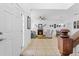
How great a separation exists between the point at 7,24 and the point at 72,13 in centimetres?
72

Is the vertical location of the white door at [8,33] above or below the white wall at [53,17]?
below

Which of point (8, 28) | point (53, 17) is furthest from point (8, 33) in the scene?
point (53, 17)

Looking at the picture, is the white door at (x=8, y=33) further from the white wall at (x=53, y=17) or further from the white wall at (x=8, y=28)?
the white wall at (x=53, y=17)

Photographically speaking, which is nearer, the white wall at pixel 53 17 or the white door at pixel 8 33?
the white door at pixel 8 33

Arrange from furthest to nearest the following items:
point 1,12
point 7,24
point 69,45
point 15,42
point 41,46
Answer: point 15,42 → point 41,46 → point 7,24 → point 1,12 → point 69,45

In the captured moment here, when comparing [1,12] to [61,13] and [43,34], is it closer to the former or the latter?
[43,34]

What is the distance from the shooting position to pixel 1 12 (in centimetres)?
141

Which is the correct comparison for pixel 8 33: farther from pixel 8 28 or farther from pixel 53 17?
pixel 53 17

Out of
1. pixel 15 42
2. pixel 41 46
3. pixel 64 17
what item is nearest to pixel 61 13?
pixel 64 17

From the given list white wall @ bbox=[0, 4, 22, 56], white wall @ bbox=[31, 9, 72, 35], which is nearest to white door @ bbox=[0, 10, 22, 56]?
white wall @ bbox=[0, 4, 22, 56]

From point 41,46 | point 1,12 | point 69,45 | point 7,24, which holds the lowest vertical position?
point 41,46

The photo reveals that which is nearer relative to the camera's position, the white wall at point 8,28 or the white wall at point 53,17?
the white wall at point 8,28

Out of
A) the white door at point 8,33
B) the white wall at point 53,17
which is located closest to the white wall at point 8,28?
the white door at point 8,33

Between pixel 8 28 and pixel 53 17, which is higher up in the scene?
pixel 53 17
